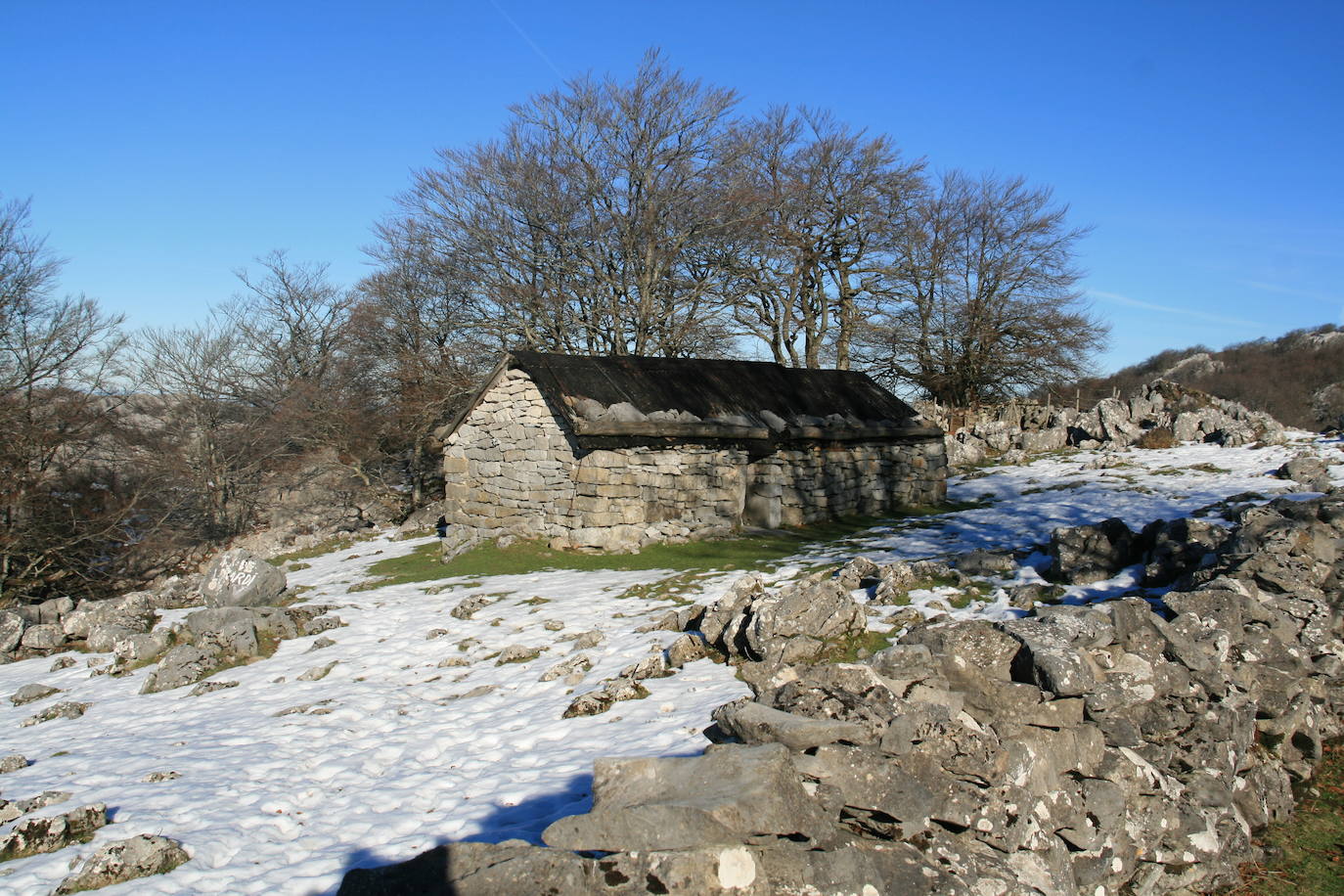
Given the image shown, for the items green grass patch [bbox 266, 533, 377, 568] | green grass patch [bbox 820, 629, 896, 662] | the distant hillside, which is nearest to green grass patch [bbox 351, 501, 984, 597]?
green grass patch [bbox 266, 533, 377, 568]

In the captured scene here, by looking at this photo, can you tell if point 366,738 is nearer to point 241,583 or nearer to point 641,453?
point 241,583

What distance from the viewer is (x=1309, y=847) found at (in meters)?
5.41

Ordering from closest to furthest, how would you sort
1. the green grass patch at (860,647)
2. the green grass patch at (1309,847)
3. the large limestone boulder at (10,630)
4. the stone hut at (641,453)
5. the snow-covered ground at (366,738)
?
the snow-covered ground at (366,738) < the green grass patch at (1309,847) < the green grass patch at (860,647) < the large limestone boulder at (10,630) < the stone hut at (641,453)

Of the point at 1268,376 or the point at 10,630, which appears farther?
the point at 1268,376

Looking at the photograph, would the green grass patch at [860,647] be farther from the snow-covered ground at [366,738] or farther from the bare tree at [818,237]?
the bare tree at [818,237]

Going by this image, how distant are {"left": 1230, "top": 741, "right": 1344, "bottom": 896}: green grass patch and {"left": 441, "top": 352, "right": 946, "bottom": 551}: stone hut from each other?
9.33m

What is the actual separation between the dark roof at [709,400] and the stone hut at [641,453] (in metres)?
0.03

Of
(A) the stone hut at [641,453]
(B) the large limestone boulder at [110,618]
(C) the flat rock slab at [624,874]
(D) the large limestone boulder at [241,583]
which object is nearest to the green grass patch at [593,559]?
(A) the stone hut at [641,453]

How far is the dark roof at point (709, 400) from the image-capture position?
45.2 ft

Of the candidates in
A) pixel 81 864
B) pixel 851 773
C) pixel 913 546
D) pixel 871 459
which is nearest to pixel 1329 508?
pixel 913 546

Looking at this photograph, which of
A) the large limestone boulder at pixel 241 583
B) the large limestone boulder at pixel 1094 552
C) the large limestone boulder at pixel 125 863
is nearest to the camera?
the large limestone boulder at pixel 125 863

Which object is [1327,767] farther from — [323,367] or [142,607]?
[323,367]

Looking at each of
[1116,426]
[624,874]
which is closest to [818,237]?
[1116,426]

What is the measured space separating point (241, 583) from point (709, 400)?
27.1 ft
